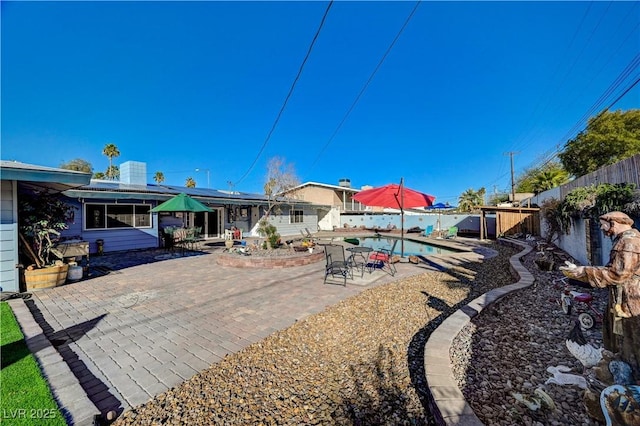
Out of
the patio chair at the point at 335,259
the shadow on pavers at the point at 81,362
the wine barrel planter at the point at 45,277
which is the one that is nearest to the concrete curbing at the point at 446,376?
the shadow on pavers at the point at 81,362

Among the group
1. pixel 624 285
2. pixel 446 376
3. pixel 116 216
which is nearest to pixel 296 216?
pixel 116 216

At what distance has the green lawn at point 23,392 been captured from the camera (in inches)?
83.1

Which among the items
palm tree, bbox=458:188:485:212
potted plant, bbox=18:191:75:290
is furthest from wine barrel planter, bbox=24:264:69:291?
palm tree, bbox=458:188:485:212

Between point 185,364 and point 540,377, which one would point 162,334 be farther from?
point 540,377

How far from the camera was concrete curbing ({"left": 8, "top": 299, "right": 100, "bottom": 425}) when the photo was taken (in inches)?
86.9

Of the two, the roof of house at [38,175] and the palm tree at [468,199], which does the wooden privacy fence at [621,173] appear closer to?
the roof of house at [38,175]

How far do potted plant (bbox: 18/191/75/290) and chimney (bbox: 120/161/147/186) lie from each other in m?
8.84

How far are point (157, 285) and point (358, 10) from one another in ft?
30.0

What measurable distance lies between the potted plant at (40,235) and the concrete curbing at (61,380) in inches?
114

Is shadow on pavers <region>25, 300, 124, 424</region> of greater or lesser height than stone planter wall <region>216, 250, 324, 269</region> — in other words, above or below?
below

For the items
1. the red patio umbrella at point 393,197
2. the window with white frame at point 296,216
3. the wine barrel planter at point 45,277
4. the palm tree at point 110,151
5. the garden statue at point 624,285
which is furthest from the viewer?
the palm tree at point 110,151

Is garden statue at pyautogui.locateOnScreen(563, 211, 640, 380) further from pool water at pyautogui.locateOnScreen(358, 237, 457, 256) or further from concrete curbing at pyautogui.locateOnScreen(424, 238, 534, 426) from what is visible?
pool water at pyautogui.locateOnScreen(358, 237, 457, 256)

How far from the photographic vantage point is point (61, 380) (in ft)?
8.62

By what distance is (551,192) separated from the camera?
13.4 metres
